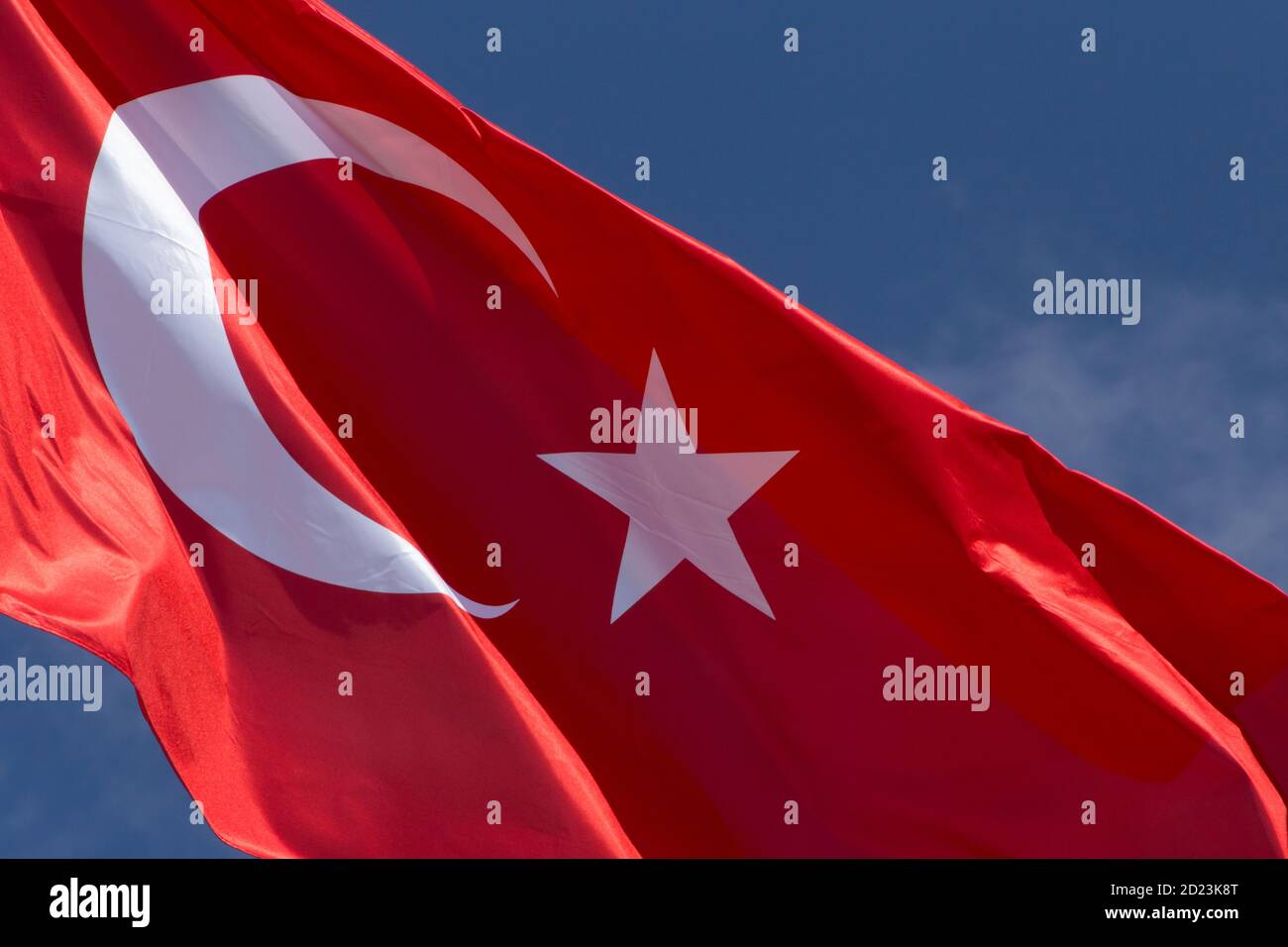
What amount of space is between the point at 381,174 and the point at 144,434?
2717mm

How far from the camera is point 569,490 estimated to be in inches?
642

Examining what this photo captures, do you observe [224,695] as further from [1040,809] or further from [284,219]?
[1040,809]

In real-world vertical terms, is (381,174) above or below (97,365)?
above

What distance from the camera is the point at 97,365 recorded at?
15.6m

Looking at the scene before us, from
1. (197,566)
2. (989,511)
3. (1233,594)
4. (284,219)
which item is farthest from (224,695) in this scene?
(1233,594)

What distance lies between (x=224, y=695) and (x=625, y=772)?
281 centimetres

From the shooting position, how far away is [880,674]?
1625 centimetres

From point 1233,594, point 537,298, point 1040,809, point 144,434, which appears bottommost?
point 1040,809

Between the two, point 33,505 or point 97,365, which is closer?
point 33,505

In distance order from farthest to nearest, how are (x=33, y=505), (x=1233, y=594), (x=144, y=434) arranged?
(x=1233, y=594) < (x=144, y=434) < (x=33, y=505)

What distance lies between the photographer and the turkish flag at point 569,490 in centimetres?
1537

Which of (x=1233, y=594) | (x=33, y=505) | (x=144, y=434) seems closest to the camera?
(x=33, y=505)

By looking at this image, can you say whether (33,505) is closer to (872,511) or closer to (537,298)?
(537,298)

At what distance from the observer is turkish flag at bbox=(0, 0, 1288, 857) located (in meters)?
15.4
